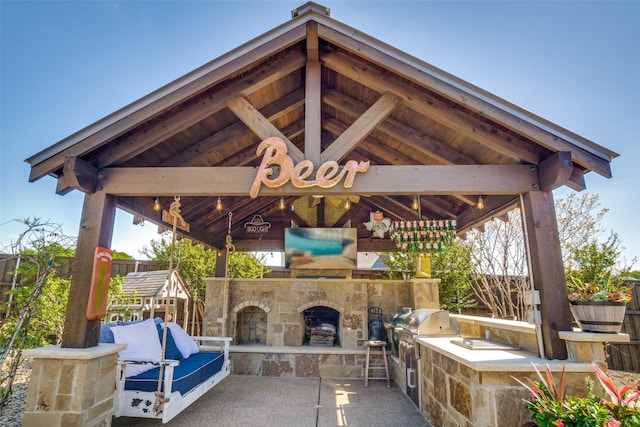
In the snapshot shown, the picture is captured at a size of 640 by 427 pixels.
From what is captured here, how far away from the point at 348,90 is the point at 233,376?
5367mm

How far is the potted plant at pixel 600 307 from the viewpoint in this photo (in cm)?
277

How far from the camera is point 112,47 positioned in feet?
20.0

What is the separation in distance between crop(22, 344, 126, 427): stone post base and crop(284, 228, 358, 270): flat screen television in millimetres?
4494

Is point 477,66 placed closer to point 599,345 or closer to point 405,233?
point 405,233

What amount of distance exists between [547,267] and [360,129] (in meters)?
2.36

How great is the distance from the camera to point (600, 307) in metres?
2.80

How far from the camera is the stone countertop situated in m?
2.58

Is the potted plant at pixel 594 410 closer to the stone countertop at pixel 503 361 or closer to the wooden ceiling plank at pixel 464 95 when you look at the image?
Result: the stone countertop at pixel 503 361

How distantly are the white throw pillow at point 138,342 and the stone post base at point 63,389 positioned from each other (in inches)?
20.9

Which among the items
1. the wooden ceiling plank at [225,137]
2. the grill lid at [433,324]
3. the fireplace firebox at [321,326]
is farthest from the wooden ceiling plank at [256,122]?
the fireplace firebox at [321,326]

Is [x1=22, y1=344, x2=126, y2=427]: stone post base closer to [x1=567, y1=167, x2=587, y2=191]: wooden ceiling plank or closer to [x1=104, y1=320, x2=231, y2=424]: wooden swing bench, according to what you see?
[x1=104, y1=320, x2=231, y2=424]: wooden swing bench

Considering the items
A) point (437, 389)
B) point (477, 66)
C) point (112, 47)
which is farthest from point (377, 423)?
point (112, 47)

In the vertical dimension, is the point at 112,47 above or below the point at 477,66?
above

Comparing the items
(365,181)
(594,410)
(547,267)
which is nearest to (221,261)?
(365,181)
